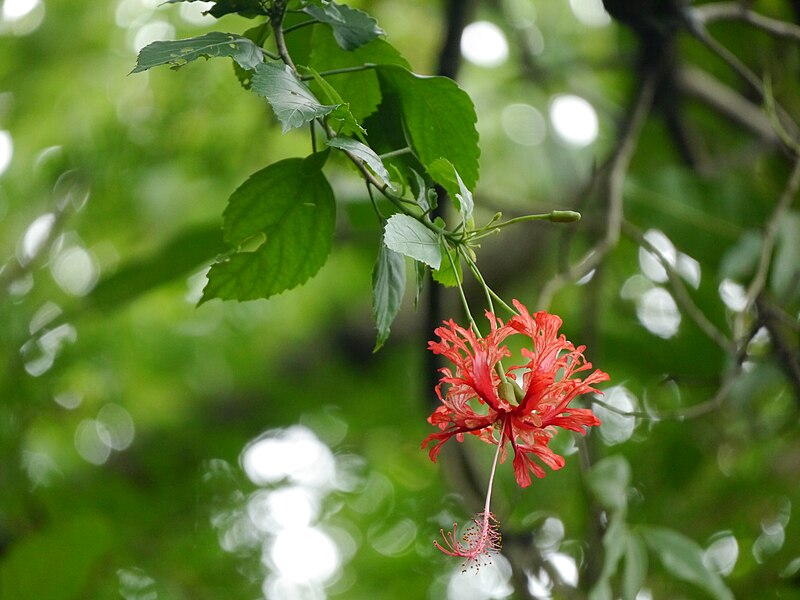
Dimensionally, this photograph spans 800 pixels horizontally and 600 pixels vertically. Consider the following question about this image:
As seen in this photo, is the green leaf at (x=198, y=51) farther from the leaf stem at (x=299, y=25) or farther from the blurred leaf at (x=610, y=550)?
the blurred leaf at (x=610, y=550)

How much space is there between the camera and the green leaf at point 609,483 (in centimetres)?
83

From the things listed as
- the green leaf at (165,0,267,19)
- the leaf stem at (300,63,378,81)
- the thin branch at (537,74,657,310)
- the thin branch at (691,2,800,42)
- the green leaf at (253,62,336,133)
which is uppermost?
the green leaf at (165,0,267,19)

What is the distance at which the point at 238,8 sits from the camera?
0.44 meters

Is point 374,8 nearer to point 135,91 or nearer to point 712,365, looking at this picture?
point 135,91

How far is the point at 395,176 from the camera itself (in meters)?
0.48

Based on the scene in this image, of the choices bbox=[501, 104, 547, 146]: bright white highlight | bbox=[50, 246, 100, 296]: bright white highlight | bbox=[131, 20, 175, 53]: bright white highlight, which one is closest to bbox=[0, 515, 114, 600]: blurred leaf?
bbox=[50, 246, 100, 296]: bright white highlight

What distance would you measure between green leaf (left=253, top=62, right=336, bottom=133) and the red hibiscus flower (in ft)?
0.42

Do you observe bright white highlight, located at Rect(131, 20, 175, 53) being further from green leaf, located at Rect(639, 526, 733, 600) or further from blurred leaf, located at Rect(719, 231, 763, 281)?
green leaf, located at Rect(639, 526, 733, 600)

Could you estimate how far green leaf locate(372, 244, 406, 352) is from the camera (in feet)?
1.46

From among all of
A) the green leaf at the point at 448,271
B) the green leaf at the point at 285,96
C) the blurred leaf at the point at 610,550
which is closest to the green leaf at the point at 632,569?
the blurred leaf at the point at 610,550

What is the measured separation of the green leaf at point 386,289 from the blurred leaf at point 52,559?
0.77 meters

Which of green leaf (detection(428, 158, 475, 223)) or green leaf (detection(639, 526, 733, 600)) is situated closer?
green leaf (detection(428, 158, 475, 223))

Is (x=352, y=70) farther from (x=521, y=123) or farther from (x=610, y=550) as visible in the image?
(x=521, y=123)

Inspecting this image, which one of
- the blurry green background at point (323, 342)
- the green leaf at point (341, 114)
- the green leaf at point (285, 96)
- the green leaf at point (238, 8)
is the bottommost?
the blurry green background at point (323, 342)
